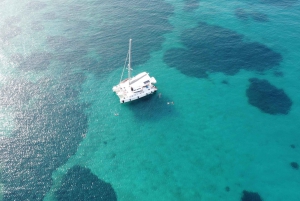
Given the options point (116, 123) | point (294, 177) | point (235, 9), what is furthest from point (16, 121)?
point (235, 9)

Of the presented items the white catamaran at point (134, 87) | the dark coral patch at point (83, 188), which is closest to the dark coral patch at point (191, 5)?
the white catamaran at point (134, 87)

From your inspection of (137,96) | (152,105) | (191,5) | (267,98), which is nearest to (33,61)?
(137,96)

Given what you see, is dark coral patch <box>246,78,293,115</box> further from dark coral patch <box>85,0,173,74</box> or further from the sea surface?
dark coral patch <box>85,0,173,74</box>

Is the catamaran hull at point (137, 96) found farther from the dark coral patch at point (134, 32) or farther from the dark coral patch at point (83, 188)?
the dark coral patch at point (83, 188)

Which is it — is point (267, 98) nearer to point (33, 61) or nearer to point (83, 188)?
point (83, 188)

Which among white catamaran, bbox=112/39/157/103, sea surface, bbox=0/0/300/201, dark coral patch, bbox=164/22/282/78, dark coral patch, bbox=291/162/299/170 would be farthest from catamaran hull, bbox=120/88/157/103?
dark coral patch, bbox=291/162/299/170

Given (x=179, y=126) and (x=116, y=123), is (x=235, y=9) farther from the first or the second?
(x=116, y=123)
